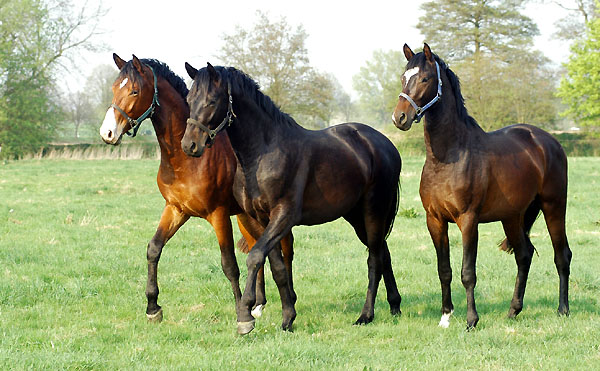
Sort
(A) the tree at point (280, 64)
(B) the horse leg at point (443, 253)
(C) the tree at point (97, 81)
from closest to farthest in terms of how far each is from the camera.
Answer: (B) the horse leg at point (443, 253) → (A) the tree at point (280, 64) → (C) the tree at point (97, 81)

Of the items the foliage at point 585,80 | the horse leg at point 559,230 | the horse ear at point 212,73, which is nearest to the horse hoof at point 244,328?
the horse ear at point 212,73

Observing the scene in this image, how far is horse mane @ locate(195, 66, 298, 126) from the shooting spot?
5.20m

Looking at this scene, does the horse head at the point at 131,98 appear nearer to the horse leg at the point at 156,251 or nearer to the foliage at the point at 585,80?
the horse leg at the point at 156,251

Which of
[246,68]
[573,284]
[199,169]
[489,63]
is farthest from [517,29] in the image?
[199,169]

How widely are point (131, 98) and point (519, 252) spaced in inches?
171

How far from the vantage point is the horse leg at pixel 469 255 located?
5648 millimetres

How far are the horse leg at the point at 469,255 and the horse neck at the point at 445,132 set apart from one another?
0.60m

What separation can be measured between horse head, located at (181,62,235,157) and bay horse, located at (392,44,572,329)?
1548 mm

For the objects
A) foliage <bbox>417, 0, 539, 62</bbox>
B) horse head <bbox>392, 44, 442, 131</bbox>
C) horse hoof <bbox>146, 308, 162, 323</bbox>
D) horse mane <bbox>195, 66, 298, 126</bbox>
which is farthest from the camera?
foliage <bbox>417, 0, 539, 62</bbox>

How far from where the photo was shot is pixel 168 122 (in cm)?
600

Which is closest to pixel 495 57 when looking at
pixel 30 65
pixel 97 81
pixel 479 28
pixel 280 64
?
pixel 479 28

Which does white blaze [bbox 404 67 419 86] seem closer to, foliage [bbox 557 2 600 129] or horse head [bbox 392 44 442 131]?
horse head [bbox 392 44 442 131]

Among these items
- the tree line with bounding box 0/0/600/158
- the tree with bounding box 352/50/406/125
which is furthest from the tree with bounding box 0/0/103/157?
the tree with bounding box 352/50/406/125

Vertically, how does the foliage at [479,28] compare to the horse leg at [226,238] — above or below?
above
